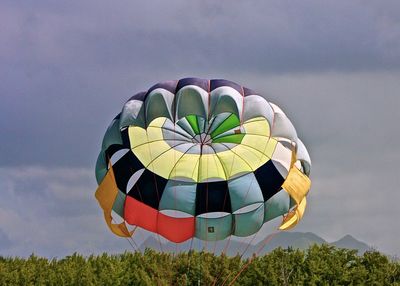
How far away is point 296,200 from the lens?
34.1 meters

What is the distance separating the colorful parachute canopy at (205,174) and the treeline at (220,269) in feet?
35.0

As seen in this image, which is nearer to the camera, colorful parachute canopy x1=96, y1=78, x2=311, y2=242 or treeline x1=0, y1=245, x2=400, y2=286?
colorful parachute canopy x1=96, y1=78, x2=311, y2=242

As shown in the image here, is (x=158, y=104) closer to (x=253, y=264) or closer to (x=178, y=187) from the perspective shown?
(x=178, y=187)

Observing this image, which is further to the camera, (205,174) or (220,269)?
(220,269)

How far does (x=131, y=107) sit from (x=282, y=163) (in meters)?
6.27

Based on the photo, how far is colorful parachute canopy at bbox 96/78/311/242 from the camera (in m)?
34.8

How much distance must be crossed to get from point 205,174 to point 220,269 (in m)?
13.5

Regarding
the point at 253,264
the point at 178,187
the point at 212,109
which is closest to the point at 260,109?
the point at 212,109

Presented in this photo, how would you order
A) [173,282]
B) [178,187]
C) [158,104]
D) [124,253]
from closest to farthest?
[158,104] → [178,187] → [173,282] → [124,253]

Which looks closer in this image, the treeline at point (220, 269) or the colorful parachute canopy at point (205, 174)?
the colorful parachute canopy at point (205, 174)

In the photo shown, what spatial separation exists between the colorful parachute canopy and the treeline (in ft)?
35.0

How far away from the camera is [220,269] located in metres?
47.9

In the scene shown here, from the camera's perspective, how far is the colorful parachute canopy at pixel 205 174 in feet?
114

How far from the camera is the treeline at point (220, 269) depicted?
4650 centimetres
